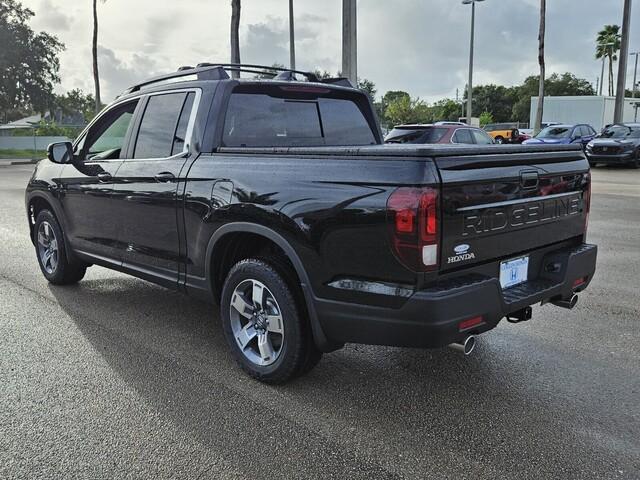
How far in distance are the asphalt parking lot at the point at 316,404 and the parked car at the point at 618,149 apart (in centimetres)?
1817

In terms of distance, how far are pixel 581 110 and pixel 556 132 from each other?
1980 cm

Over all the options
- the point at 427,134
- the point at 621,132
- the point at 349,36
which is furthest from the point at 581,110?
the point at 349,36

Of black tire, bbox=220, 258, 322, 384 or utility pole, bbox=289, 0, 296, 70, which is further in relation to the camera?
utility pole, bbox=289, 0, 296, 70

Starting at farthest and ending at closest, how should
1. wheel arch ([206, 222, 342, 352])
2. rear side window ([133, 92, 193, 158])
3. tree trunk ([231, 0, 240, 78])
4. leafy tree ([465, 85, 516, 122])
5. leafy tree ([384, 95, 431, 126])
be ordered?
leafy tree ([465, 85, 516, 122]) < leafy tree ([384, 95, 431, 126]) < tree trunk ([231, 0, 240, 78]) < rear side window ([133, 92, 193, 158]) < wheel arch ([206, 222, 342, 352])

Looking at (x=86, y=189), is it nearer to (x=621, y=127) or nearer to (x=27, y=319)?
(x=27, y=319)

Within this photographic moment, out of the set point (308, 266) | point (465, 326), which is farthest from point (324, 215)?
point (465, 326)

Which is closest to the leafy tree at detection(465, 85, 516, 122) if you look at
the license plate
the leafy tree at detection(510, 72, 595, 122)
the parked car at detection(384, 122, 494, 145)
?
the leafy tree at detection(510, 72, 595, 122)

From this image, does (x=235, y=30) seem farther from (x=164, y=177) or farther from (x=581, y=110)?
(x=581, y=110)

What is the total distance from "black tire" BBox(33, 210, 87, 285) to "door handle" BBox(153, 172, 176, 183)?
79.4 inches

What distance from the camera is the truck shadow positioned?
9.66ft

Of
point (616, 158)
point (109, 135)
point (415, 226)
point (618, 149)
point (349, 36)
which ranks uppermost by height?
point (349, 36)

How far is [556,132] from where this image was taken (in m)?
25.0

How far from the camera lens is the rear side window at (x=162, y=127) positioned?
4.37 meters

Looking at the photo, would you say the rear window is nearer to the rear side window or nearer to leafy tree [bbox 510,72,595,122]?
the rear side window
